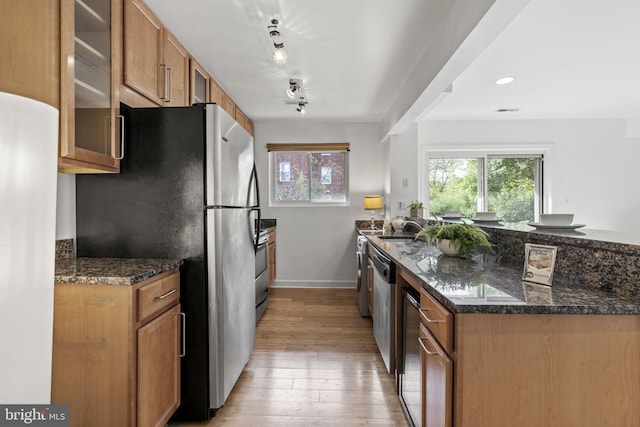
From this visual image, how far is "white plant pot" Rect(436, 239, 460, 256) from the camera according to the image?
1807 millimetres

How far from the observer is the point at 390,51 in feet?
7.99

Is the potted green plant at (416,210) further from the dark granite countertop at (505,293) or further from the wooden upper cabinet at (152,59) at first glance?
the wooden upper cabinet at (152,59)

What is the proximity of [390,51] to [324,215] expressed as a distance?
2.61 metres

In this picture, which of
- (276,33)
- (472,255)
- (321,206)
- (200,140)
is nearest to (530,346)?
(472,255)

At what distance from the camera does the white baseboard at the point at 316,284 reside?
4543 mm

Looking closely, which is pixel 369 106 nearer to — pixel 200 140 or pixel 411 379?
pixel 200 140

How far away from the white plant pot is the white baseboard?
2.82 metres

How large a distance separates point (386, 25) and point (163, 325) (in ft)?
7.70

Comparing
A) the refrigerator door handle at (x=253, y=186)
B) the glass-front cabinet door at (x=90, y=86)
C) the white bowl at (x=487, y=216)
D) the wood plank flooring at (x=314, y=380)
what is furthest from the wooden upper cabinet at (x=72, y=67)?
the white bowl at (x=487, y=216)

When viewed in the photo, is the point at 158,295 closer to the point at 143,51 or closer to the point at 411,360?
the point at 411,360

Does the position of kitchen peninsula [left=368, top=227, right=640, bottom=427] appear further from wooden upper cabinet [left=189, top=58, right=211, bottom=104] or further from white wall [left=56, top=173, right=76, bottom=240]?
wooden upper cabinet [left=189, top=58, right=211, bottom=104]

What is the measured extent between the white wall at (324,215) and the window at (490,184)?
0.89 metres

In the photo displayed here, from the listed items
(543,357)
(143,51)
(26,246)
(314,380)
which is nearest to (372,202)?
(314,380)

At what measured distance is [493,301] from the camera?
0.96 meters
